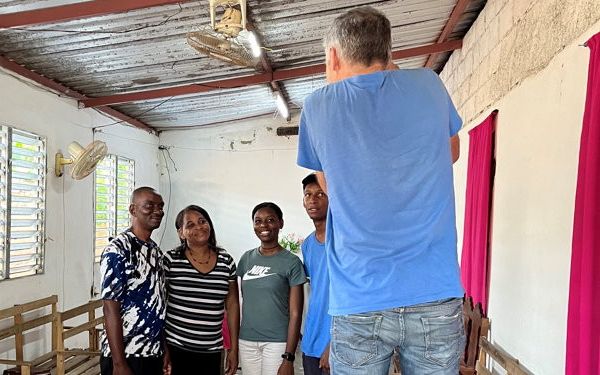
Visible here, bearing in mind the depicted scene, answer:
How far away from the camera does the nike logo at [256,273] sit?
259 cm

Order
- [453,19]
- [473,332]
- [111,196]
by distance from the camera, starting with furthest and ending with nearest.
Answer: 1. [111,196]
2. [453,19]
3. [473,332]

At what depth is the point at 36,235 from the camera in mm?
4758

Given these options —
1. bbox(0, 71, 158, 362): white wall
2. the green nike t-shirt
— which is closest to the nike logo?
the green nike t-shirt

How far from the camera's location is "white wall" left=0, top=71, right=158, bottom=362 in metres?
4.46

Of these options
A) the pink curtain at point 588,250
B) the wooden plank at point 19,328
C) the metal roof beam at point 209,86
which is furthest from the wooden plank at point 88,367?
the pink curtain at point 588,250

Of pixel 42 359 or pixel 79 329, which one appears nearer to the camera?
pixel 42 359

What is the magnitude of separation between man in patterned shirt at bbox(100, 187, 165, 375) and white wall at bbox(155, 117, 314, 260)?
19.2 ft

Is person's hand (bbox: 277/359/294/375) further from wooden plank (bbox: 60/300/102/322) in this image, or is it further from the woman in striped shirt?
wooden plank (bbox: 60/300/102/322)

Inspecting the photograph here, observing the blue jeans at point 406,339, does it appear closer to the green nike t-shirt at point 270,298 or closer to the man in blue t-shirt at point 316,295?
the man in blue t-shirt at point 316,295

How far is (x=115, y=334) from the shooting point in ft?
7.55

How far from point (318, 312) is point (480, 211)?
2.19 metres

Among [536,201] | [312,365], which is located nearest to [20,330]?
[312,365]

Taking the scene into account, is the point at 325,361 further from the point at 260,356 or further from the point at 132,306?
the point at 132,306

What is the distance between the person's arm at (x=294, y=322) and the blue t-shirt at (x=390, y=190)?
1.46 metres
